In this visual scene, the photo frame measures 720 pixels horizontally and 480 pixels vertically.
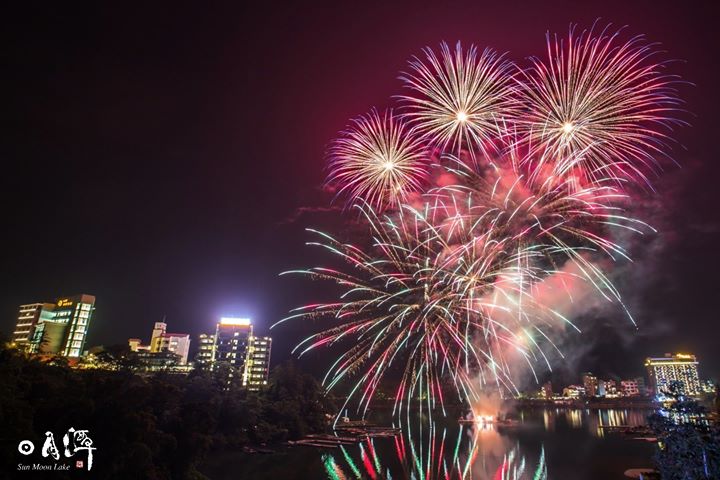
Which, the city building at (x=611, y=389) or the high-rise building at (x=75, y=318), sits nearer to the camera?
the high-rise building at (x=75, y=318)

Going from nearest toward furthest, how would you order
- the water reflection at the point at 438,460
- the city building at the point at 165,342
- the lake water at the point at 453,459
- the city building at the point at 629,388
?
the water reflection at the point at 438,460 → the lake water at the point at 453,459 → the city building at the point at 165,342 → the city building at the point at 629,388

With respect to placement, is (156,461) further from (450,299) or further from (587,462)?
(587,462)

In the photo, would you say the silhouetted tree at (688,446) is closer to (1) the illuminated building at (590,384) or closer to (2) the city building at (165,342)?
(2) the city building at (165,342)

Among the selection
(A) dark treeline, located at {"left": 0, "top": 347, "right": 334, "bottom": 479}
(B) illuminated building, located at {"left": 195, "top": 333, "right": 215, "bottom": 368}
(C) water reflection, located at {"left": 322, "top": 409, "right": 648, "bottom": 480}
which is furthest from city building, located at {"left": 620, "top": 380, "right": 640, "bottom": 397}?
(A) dark treeline, located at {"left": 0, "top": 347, "right": 334, "bottom": 479}

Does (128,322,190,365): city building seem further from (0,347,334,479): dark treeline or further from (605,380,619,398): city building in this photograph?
(605,380,619,398): city building

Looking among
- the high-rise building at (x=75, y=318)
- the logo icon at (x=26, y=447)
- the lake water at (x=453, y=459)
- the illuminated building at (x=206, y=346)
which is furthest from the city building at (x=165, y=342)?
the logo icon at (x=26, y=447)

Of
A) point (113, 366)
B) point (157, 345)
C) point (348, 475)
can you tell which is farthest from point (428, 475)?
point (157, 345)
